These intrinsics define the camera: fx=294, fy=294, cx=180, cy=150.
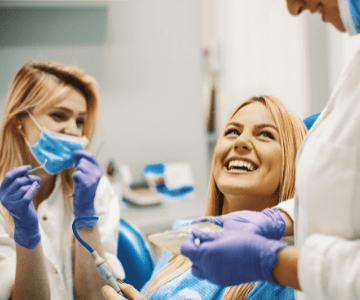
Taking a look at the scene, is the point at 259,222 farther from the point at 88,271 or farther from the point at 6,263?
the point at 6,263

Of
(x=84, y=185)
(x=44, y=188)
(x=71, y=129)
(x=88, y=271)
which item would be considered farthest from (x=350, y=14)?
(x=44, y=188)

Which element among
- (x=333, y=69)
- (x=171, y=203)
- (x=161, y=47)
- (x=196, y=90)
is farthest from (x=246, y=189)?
(x=161, y=47)

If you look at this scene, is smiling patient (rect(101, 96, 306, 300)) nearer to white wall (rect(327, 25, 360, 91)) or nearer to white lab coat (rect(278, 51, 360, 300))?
white lab coat (rect(278, 51, 360, 300))

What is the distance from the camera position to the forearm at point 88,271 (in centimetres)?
104

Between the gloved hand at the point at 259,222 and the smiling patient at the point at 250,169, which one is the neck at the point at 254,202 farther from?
the gloved hand at the point at 259,222

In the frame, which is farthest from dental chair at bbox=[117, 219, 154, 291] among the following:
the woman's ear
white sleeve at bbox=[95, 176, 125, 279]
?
the woman's ear

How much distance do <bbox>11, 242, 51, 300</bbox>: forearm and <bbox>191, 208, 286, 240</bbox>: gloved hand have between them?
1.80 feet

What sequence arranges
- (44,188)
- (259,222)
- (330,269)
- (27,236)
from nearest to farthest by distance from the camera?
1. (330,269)
2. (259,222)
3. (27,236)
4. (44,188)

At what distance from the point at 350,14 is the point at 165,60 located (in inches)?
88.2

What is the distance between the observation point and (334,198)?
21.5 inches

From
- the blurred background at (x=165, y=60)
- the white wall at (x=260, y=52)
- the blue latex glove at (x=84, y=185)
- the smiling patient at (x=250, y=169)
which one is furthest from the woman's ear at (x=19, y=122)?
the white wall at (x=260, y=52)

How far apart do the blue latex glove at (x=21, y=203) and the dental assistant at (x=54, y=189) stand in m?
0.01

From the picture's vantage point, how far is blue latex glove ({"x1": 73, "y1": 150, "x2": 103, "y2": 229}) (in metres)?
0.98

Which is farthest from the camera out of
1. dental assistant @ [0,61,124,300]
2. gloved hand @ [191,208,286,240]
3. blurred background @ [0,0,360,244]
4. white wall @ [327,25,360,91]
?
blurred background @ [0,0,360,244]
